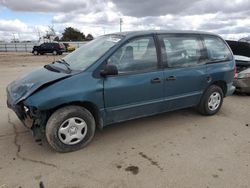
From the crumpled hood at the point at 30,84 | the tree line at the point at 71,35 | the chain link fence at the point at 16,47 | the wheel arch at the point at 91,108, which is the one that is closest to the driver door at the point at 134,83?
the wheel arch at the point at 91,108

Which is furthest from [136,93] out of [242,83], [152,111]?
[242,83]

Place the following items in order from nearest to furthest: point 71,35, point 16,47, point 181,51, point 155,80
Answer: point 155,80
point 181,51
point 16,47
point 71,35

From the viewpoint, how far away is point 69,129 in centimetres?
373

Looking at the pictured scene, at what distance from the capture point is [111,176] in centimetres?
316

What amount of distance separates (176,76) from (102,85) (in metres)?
1.43

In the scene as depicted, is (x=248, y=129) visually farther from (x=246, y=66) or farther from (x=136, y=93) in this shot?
(x=246, y=66)

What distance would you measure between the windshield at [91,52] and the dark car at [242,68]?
4.15 m

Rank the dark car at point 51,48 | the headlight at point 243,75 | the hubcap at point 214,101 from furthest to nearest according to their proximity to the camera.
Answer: the dark car at point 51,48
the headlight at point 243,75
the hubcap at point 214,101

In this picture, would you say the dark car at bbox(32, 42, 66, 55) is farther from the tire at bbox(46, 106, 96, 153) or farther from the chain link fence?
the tire at bbox(46, 106, 96, 153)

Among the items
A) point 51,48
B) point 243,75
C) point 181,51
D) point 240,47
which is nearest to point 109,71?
point 181,51

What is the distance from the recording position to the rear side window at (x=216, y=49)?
16.8 feet

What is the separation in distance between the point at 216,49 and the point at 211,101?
105 cm

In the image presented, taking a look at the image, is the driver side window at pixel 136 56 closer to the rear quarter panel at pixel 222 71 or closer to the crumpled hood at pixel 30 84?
the crumpled hood at pixel 30 84

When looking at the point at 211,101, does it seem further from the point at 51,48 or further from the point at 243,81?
the point at 51,48
